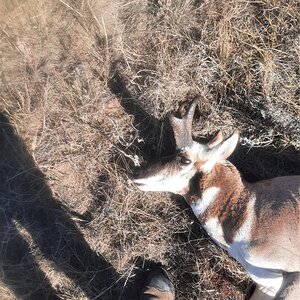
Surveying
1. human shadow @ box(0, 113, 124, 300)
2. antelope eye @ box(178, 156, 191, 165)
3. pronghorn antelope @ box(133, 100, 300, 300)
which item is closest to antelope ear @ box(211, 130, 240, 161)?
pronghorn antelope @ box(133, 100, 300, 300)

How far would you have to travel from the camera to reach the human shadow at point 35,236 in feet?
15.9

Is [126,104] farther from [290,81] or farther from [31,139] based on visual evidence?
[290,81]

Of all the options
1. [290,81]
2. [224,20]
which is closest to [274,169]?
[290,81]

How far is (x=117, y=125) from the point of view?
4805 mm

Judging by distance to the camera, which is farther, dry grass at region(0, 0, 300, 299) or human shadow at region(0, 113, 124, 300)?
human shadow at region(0, 113, 124, 300)

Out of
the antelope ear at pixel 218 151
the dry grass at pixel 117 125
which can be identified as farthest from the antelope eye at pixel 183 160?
the dry grass at pixel 117 125

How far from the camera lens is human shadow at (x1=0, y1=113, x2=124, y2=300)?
484cm

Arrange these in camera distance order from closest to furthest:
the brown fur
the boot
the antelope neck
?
the brown fur < the antelope neck < the boot

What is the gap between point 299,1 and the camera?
454cm

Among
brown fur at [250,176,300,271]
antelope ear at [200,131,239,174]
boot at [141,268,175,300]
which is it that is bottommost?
boot at [141,268,175,300]

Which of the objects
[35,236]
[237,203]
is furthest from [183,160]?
[35,236]

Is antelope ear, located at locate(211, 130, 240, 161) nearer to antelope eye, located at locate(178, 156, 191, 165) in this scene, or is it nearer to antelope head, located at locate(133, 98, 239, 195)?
antelope head, located at locate(133, 98, 239, 195)

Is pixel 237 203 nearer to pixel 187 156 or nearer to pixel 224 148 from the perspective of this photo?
pixel 224 148

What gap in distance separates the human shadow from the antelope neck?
4.50 ft
